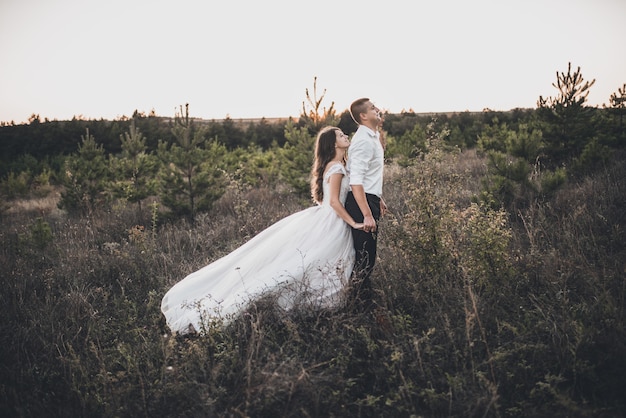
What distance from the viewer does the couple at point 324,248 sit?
3312mm

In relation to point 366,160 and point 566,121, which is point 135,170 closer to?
point 366,160

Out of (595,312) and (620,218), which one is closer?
(595,312)

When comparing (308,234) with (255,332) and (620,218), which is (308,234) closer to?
(255,332)

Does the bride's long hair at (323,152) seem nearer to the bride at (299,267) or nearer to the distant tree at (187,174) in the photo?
the bride at (299,267)

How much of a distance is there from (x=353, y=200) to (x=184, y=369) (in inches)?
81.3

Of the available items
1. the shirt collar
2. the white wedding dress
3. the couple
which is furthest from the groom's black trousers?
the shirt collar

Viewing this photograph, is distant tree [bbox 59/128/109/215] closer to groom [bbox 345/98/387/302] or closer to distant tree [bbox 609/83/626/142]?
groom [bbox 345/98/387/302]

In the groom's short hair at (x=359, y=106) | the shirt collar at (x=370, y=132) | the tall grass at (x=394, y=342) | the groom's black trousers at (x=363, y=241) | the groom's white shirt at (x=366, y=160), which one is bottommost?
the tall grass at (x=394, y=342)

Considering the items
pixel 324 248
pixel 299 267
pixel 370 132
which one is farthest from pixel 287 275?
pixel 370 132

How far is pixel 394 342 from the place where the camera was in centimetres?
304

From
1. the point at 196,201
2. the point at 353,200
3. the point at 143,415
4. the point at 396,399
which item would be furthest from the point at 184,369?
the point at 196,201

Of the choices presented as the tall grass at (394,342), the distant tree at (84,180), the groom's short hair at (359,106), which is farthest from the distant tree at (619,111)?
the distant tree at (84,180)

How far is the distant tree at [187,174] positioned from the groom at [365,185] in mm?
5901

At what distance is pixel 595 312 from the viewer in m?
2.92
